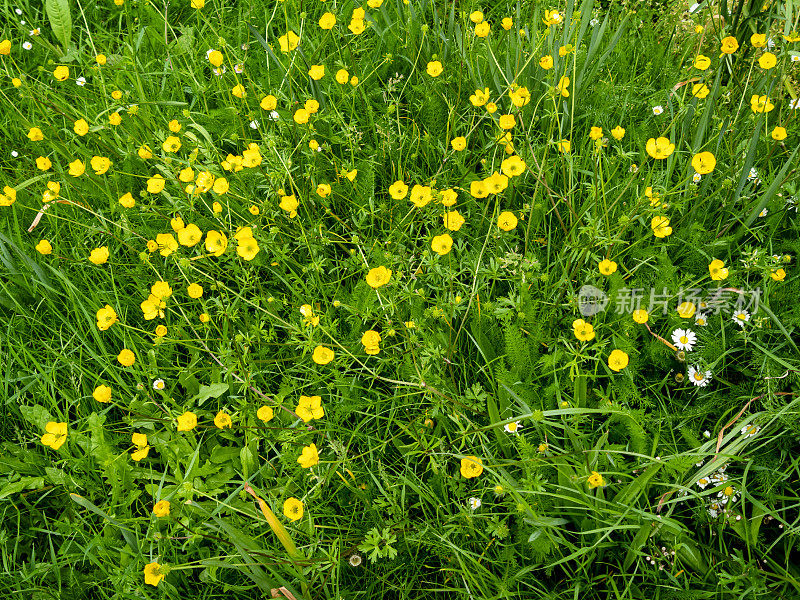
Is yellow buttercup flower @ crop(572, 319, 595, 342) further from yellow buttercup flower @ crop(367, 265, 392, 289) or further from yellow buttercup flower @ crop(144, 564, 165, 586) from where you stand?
yellow buttercup flower @ crop(144, 564, 165, 586)

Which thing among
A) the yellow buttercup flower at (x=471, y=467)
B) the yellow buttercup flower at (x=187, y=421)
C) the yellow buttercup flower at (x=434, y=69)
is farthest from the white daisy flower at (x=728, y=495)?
the yellow buttercup flower at (x=434, y=69)

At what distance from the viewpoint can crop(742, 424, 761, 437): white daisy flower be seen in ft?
5.05

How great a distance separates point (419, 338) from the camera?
1871 millimetres

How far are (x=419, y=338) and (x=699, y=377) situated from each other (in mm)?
850

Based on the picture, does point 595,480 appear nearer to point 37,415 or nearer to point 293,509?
point 293,509

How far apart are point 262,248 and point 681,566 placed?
1.59m

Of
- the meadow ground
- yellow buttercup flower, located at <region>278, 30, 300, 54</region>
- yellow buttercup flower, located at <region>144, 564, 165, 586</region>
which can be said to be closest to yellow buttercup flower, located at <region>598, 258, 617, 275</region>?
the meadow ground

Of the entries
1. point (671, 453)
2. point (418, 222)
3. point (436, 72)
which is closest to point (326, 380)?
point (418, 222)

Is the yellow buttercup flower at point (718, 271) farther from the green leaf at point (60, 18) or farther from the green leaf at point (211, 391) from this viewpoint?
the green leaf at point (60, 18)

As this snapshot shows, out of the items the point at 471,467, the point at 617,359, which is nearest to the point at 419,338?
the point at 471,467

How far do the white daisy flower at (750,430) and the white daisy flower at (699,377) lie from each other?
183 millimetres

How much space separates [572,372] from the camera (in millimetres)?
1668

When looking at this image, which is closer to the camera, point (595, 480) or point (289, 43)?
point (595, 480)

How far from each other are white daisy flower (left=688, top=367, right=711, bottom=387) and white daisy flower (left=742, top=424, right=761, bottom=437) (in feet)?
0.60
